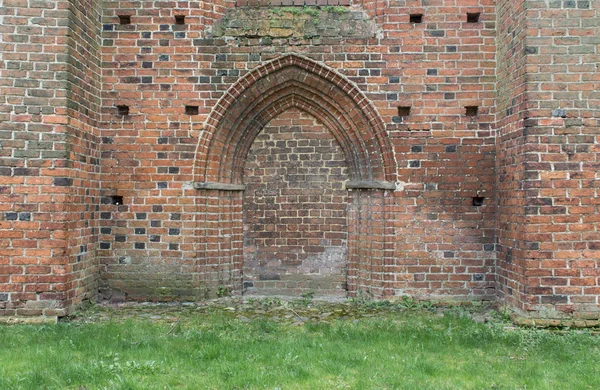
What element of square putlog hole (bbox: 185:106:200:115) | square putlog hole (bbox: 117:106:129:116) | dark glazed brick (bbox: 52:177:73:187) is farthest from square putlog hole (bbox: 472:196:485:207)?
dark glazed brick (bbox: 52:177:73:187)

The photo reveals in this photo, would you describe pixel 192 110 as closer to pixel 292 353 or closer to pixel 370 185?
pixel 370 185

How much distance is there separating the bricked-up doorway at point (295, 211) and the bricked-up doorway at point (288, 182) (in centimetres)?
2

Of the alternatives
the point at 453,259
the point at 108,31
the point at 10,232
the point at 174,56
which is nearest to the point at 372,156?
the point at 453,259

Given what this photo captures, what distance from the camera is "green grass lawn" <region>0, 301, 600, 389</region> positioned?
12.4 ft

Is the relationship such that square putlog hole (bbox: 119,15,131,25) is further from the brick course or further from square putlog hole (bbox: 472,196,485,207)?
square putlog hole (bbox: 472,196,485,207)

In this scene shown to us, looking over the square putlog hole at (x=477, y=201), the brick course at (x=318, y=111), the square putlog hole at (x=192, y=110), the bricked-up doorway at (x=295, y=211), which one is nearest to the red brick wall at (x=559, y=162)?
the brick course at (x=318, y=111)

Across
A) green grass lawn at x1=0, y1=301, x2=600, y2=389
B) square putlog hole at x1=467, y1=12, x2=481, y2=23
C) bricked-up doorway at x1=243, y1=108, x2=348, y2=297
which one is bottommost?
green grass lawn at x1=0, y1=301, x2=600, y2=389

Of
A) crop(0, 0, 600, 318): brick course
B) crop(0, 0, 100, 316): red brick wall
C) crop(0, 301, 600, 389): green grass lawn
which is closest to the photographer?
crop(0, 301, 600, 389): green grass lawn

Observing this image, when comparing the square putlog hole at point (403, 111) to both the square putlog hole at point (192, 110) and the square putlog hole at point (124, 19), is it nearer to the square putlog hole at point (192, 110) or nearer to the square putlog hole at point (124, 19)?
the square putlog hole at point (192, 110)

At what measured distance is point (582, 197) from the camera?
5.49 m

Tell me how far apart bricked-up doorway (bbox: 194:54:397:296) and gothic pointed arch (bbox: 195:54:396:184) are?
1 cm

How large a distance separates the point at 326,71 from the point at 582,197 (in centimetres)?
361

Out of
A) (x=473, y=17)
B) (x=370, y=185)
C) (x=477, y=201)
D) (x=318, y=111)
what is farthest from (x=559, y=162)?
(x=318, y=111)

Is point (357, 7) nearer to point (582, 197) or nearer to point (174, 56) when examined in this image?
point (174, 56)
